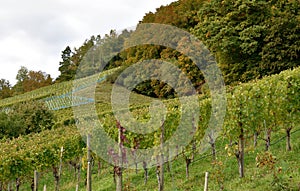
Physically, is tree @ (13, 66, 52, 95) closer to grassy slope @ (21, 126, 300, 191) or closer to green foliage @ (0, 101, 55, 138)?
green foliage @ (0, 101, 55, 138)

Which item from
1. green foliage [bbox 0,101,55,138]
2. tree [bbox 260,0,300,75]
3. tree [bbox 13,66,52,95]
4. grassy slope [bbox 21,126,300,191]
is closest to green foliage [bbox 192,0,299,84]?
tree [bbox 260,0,300,75]

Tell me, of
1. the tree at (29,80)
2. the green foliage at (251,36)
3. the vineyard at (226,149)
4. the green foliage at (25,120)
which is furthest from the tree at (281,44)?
the tree at (29,80)

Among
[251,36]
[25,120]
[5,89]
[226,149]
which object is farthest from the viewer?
[5,89]

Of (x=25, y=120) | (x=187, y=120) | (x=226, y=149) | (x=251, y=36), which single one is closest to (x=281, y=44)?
(x=251, y=36)

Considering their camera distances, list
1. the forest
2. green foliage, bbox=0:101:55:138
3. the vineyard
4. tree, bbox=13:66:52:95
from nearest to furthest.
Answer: the vineyard
the forest
green foliage, bbox=0:101:55:138
tree, bbox=13:66:52:95

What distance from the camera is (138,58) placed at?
32719mm

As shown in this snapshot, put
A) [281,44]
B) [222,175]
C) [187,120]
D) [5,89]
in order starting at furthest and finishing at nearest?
[5,89] < [281,44] < [187,120] < [222,175]

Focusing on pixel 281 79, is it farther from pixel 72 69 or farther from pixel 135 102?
pixel 72 69

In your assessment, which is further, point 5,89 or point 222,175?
point 5,89

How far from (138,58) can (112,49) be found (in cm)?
1525

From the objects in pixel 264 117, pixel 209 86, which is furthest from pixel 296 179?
pixel 209 86

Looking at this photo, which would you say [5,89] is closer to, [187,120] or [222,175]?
[187,120]

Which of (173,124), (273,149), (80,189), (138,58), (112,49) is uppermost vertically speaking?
(112,49)

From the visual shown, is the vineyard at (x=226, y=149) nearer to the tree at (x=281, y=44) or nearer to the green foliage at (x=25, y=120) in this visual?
the tree at (x=281, y=44)
